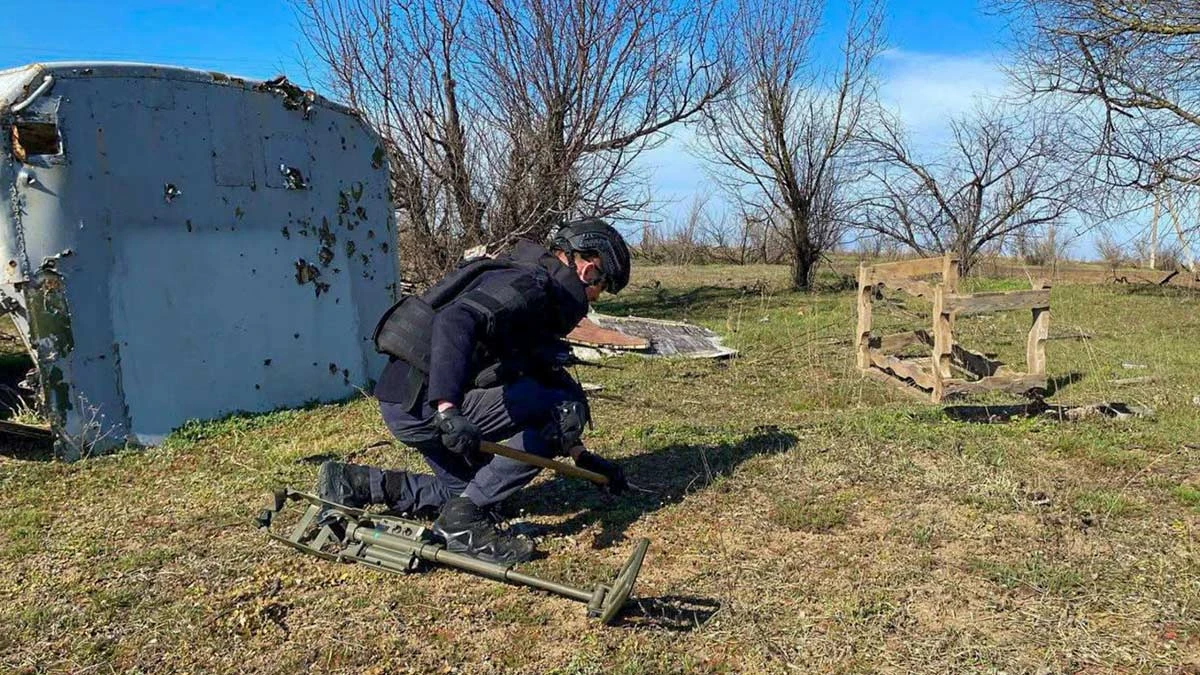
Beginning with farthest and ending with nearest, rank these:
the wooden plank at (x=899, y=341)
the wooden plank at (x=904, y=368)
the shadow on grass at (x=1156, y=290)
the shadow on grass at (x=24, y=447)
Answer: the shadow on grass at (x=1156, y=290) < the wooden plank at (x=899, y=341) < the wooden plank at (x=904, y=368) < the shadow on grass at (x=24, y=447)

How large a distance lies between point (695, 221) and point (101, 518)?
2765 cm

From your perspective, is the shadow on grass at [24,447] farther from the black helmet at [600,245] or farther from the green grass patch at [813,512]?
the green grass patch at [813,512]

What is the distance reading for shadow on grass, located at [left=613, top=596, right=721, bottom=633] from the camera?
120 inches

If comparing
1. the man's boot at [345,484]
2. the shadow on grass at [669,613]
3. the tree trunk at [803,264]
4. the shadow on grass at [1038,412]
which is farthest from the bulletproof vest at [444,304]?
the tree trunk at [803,264]

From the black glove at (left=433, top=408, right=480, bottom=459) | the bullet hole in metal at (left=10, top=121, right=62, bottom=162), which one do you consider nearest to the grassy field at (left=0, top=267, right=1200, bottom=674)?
the black glove at (left=433, top=408, right=480, bottom=459)

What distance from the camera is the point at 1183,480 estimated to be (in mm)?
4512

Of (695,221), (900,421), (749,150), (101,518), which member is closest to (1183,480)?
(900,421)

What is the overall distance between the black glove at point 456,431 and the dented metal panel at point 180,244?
3395mm

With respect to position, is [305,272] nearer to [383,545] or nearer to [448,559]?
[383,545]

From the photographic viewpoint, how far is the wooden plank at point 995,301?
696 centimetres

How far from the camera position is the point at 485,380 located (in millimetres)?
3732

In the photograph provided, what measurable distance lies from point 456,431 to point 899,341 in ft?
23.4

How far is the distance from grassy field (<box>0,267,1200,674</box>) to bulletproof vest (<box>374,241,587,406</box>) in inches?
35.3

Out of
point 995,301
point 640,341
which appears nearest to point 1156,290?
point 995,301
